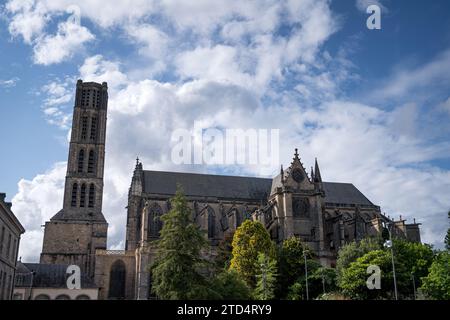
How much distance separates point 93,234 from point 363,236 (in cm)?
3862

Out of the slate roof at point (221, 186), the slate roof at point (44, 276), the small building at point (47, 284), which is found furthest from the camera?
the slate roof at point (221, 186)

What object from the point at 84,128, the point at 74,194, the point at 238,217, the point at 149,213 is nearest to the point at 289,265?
the point at 238,217

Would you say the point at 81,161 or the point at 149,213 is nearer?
the point at 149,213

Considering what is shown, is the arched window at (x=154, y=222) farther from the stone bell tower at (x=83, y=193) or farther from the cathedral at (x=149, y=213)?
the stone bell tower at (x=83, y=193)

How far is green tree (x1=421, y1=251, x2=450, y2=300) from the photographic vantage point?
35.4m

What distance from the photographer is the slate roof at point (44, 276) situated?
163 feet

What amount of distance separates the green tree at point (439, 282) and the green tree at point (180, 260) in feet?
61.7

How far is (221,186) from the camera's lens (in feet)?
248

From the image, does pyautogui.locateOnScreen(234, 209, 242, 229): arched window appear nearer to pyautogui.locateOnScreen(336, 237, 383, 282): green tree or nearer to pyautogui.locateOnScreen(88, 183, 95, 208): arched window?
pyautogui.locateOnScreen(88, 183, 95, 208): arched window

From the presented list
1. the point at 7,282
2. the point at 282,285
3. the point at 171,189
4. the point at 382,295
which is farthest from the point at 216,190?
the point at 7,282

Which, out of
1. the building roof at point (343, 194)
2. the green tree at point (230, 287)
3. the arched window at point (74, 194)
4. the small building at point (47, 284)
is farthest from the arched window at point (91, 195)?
the building roof at point (343, 194)

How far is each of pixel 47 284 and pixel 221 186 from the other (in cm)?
3302

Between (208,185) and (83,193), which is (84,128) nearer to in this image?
(83,193)
